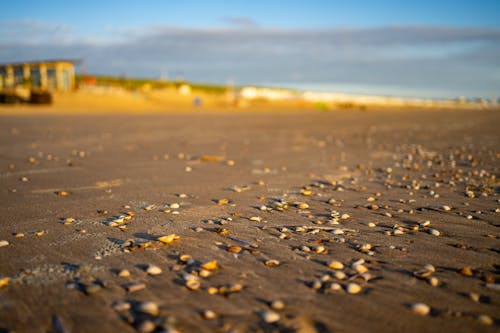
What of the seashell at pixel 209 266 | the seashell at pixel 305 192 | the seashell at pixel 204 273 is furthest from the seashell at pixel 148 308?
the seashell at pixel 305 192

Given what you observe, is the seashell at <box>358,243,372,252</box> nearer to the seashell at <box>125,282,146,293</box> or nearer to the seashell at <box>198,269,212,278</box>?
the seashell at <box>198,269,212,278</box>

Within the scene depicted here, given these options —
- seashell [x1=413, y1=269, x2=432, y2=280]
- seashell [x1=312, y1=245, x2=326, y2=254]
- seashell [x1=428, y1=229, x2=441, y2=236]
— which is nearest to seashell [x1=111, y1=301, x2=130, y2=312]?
seashell [x1=312, y1=245, x2=326, y2=254]

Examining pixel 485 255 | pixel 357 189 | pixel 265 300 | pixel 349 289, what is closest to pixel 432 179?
pixel 357 189

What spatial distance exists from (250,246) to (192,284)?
0.97 meters

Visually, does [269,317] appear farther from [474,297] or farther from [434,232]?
[434,232]

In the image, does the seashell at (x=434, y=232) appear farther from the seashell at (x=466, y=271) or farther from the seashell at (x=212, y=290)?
the seashell at (x=212, y=290)

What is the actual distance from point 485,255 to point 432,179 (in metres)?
3.91

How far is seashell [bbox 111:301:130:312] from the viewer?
105 inches

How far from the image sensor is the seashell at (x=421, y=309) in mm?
2686

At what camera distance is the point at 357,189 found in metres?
6.43

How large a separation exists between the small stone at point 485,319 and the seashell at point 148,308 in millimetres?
2284

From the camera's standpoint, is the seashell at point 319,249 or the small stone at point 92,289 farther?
the seashell at point 319,249

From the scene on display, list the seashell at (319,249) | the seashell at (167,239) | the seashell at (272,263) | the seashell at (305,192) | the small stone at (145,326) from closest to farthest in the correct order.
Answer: the small stone at (145,326)
the seashell at (272,263)
the seashell at (319,249)
the seashell at (167,239)
the seashell at (305,192)

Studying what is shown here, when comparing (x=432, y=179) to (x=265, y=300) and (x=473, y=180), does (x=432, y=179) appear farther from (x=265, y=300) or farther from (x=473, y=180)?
(x=265, y=300)
